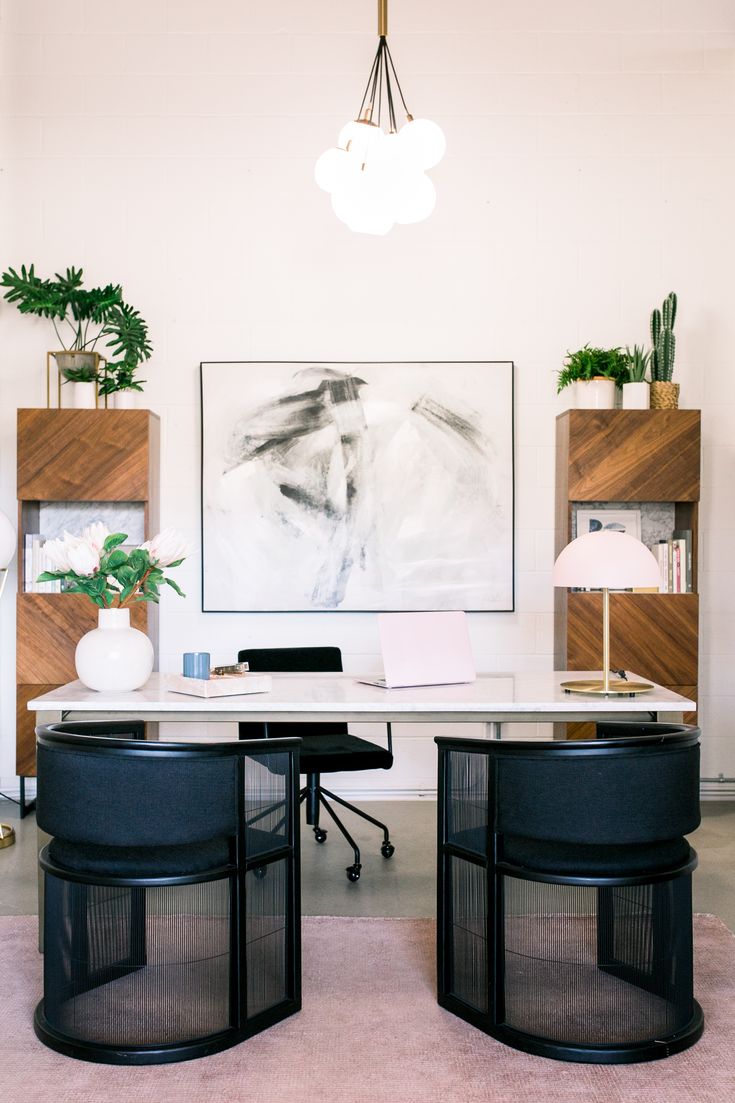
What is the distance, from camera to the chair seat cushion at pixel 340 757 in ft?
12.4

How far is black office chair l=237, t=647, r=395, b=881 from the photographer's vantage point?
379 cm

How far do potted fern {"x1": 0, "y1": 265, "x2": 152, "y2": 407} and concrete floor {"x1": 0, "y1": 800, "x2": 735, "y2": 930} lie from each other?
208 centimetres

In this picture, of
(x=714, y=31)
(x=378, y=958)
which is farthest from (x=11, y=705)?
(x=714, y=31)

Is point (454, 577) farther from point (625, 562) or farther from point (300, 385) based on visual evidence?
point (625, 562)

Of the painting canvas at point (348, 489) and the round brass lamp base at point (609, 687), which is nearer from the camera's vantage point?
the round brass lamp base at point (609, 687)

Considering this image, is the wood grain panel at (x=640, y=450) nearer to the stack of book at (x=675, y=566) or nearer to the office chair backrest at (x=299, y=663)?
the stack of book at (x=675, y=566)

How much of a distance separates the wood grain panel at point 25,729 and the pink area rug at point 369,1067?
1.89 m

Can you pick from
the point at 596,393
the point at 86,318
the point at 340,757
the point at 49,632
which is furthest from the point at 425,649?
the point at 86,318

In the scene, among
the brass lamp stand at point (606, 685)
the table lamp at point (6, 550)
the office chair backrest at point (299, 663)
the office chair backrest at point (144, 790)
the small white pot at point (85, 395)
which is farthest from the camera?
the small white pot at point (85, 395)

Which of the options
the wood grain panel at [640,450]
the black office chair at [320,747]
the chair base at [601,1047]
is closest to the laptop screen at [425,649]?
the black office chair at [320,747]

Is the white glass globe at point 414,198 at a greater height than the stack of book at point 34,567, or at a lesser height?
greater

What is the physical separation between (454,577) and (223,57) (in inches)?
113

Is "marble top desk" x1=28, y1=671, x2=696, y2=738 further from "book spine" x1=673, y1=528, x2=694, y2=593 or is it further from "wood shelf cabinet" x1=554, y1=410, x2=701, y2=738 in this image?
"book spine" x1=673, y1=528, x2=694, y2=593

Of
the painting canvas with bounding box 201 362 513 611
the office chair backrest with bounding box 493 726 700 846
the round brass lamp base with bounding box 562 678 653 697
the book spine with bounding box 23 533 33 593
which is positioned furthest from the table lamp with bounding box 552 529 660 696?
the book spine with bounding box 23 533 33 593
